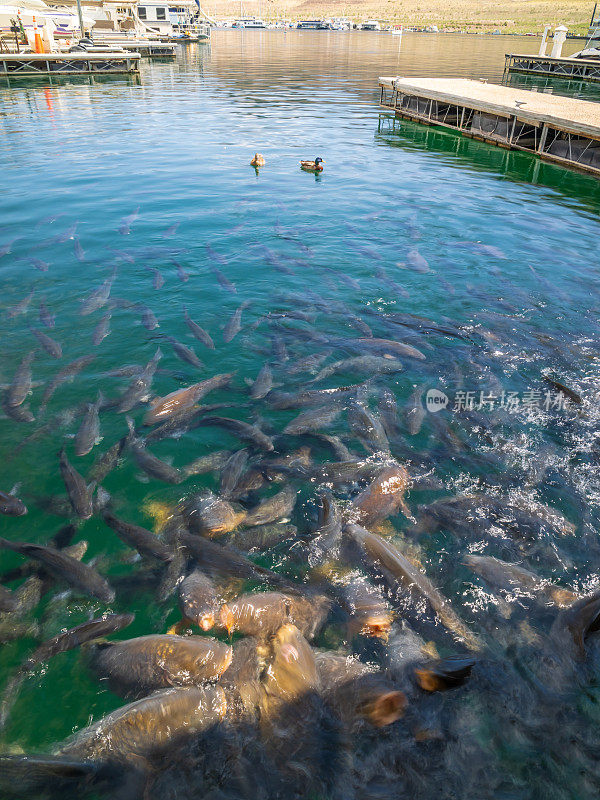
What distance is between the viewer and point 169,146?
25.5 m

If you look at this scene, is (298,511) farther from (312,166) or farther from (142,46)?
(142,46)

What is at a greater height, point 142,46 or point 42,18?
point 42,18

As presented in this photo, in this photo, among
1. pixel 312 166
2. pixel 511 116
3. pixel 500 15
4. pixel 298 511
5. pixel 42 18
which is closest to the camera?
pixel 298 511

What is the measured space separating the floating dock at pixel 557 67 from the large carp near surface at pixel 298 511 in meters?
43.4

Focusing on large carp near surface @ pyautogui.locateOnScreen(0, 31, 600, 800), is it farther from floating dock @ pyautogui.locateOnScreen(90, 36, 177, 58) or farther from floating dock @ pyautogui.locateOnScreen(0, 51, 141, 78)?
floating dock @ pyautogui.locateOnScreen(90, 36, 177, 58)

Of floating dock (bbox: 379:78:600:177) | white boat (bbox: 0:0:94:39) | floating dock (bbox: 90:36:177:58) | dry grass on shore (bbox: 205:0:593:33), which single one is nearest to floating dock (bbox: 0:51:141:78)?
white boat (bbox: 0:0:94:39)

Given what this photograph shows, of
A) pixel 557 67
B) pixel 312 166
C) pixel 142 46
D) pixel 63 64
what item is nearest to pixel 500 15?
pixel 557 67

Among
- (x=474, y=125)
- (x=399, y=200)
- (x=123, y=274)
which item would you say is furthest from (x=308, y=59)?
(x=123, y=274)

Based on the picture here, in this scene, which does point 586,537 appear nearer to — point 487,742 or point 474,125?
point 487,742

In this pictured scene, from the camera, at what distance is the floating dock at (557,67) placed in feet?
148

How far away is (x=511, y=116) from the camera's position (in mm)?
23484

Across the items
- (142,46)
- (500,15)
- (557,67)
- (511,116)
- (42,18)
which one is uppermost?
(500,15)

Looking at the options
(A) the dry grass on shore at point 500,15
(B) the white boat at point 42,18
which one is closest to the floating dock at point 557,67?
(B) the white boat at point 42,18

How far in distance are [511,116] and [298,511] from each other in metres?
25.0
